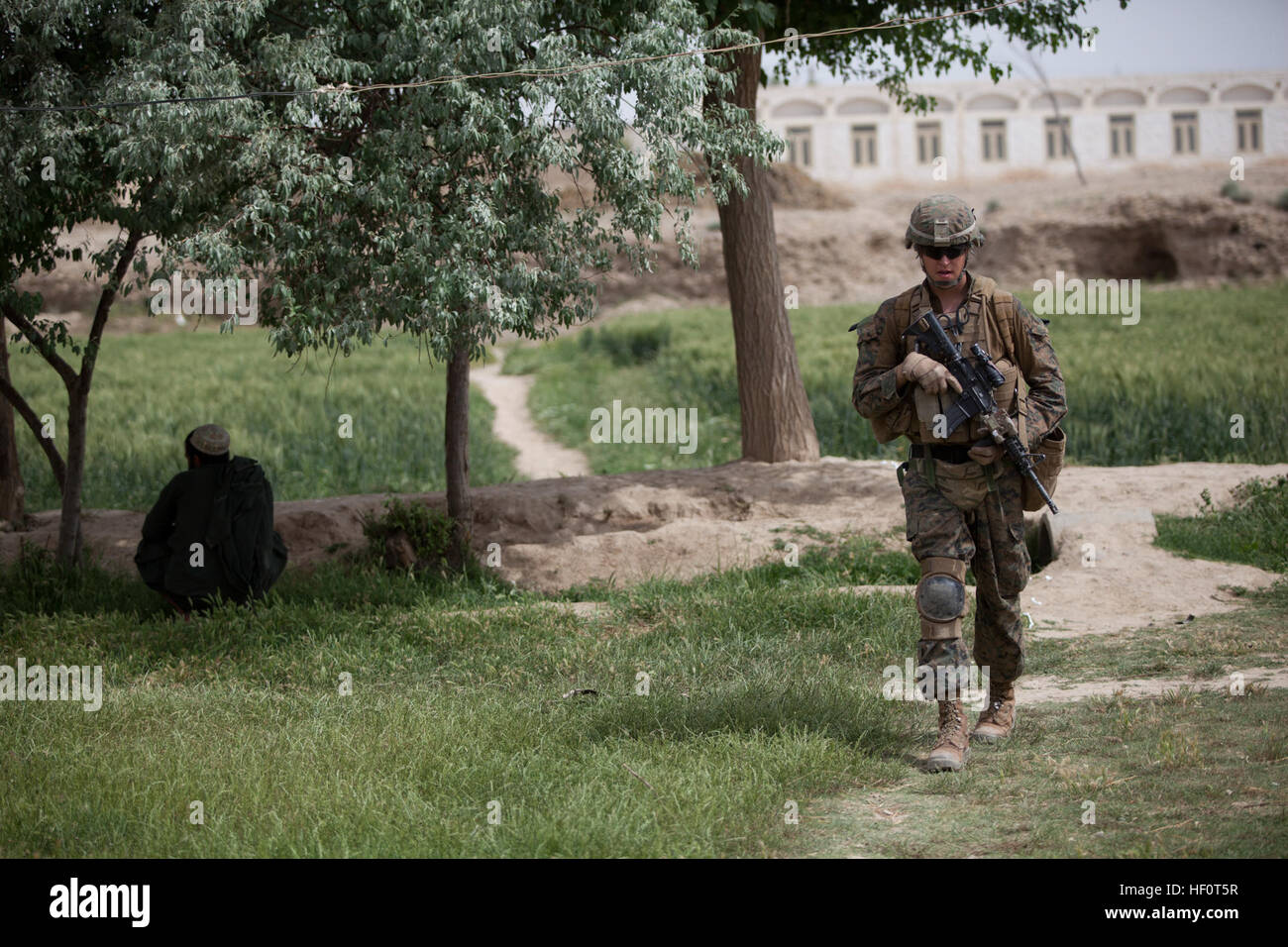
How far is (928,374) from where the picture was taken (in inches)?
199

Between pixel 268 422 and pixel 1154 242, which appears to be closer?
pixel 268 422

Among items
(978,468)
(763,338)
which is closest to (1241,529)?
(763,338)

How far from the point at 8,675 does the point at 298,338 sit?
8.52ft

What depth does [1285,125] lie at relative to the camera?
146 ft

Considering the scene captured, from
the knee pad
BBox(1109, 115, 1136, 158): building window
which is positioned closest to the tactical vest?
the knee pad

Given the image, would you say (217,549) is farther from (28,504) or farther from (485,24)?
(28,504)

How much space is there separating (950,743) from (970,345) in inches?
65.4

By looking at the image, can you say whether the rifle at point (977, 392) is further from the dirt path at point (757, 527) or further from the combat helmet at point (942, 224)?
the dirt path at point (757, 527)

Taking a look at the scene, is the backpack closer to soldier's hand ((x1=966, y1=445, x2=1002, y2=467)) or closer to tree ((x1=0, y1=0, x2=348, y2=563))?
tree ((x1=0, y1=0, x2=348, y2=563))

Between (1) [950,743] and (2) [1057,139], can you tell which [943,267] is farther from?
(2) [1057,139]

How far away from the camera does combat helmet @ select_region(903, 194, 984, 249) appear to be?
5.12 metres
